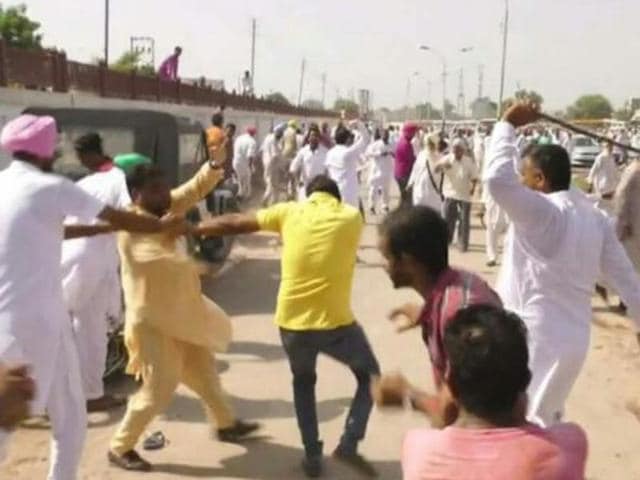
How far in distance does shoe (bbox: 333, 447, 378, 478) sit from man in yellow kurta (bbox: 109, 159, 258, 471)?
0.89 meters

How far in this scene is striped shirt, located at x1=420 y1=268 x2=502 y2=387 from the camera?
3094mm

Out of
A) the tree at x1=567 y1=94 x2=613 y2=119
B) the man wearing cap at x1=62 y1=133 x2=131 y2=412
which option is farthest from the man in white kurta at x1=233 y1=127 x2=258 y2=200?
the tree at x1=567 y1=94 x2=613 y2=119

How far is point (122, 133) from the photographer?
9.16 meters

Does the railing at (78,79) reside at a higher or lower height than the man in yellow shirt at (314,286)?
higher

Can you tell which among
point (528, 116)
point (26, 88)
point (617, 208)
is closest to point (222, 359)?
point (617, 208)

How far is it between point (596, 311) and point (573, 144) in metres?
36.6

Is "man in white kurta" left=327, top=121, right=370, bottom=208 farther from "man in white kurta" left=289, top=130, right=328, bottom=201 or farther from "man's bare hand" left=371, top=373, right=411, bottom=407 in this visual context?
"man's bare hand" left=371, top=373, right=411, bottom=407

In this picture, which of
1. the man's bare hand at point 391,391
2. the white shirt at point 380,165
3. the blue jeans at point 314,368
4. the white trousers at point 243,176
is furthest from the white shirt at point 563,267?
the white trousers at point 243,176

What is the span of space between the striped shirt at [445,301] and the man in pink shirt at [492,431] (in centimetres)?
74

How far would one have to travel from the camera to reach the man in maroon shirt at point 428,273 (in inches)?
123

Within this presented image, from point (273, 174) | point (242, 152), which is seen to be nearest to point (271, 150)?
point (273, 174)

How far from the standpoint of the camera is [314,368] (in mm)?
5418

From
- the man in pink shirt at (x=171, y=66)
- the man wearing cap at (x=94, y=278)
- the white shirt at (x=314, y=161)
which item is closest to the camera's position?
the man wearing cap at (x=94, y=278)

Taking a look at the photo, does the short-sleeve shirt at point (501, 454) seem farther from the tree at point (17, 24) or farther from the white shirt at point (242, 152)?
the tree at point (17, 24)
